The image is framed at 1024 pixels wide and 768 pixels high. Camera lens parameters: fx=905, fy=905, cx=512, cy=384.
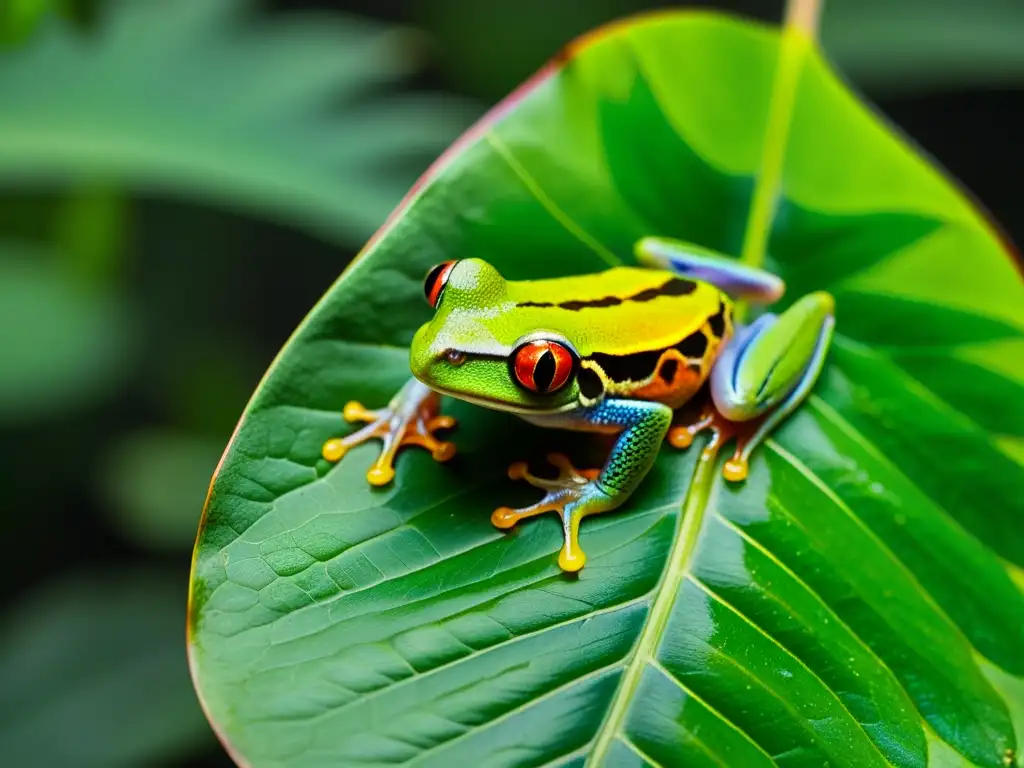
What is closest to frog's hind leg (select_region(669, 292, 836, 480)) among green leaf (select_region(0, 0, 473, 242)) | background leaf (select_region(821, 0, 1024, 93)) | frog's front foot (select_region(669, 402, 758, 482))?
frog's front foot (select_region(669, 402, 758, 482))

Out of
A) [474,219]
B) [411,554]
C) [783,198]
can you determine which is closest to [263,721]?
[411,554]

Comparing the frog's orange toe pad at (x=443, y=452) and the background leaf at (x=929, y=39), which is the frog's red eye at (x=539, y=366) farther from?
the background leaf at (x=929, y=39)

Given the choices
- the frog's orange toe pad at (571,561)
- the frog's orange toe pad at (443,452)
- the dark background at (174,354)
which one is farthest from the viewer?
the dark background at (174,354)

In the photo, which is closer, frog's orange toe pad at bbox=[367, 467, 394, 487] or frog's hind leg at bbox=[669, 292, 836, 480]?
frog's orange toe pad at bbox=[367, 467, 394, 487]

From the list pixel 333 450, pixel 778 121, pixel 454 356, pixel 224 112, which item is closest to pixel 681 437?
pixel 454 356

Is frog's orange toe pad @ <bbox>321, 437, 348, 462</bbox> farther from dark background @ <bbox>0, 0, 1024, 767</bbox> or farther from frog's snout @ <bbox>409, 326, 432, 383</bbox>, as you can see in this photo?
dark background @ <bbox>0, 0, 1024, 767</bbox>

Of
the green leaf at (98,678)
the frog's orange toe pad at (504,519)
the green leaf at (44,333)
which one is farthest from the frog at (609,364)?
the green leaf at (44,333)
